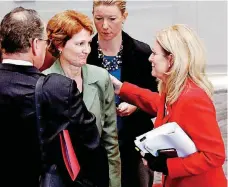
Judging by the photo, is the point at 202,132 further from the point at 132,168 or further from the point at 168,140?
the point at 132,168

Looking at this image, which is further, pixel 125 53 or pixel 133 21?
pixel 133 21

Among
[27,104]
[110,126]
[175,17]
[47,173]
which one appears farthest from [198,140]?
[175,17]

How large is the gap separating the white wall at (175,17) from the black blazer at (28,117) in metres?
2.87

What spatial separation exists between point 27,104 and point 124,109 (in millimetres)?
1087

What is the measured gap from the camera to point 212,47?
18.1 ft

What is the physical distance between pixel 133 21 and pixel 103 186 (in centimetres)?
297

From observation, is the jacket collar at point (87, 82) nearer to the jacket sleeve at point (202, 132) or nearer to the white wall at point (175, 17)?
the jacket sleeve at point (202, 132)

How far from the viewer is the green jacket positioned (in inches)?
111

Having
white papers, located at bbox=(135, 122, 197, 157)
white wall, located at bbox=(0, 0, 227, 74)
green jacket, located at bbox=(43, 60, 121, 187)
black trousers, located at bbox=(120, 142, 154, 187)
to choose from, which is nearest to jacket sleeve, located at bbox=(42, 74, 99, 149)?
white papers, located at bbox=(135, 122, 197, 157)

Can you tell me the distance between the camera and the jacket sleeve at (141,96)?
3.06m

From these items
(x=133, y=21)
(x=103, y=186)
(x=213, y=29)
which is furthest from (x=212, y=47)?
(x=103, y=186)

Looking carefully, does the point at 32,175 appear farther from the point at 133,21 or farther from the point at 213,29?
the point at 213,29

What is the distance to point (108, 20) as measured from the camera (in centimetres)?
316

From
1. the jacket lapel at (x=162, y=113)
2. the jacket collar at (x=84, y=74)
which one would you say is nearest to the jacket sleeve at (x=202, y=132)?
the jacket lapel at (x=162, y=113)
